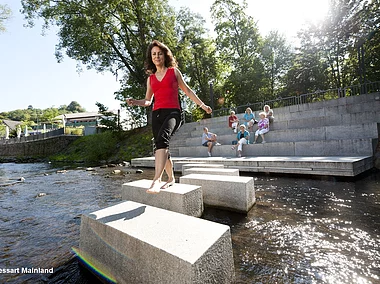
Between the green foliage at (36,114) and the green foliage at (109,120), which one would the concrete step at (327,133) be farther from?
the green foliage at (36,114)

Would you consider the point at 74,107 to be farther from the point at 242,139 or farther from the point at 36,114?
the point at 242,139

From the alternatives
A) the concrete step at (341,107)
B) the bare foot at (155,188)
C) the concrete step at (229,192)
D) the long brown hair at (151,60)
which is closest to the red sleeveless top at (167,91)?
the long brown hair at (151,60)

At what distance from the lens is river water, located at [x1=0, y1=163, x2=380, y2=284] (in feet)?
5.51

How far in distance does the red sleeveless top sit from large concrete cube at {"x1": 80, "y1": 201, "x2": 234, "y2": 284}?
142cm

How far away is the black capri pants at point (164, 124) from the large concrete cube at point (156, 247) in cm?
91

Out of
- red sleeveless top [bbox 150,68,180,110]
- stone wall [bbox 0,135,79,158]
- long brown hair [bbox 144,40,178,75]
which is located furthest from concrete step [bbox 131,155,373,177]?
stone wall [bbox 0,135,79,158]

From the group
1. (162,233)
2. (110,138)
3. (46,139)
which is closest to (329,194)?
(162,233)

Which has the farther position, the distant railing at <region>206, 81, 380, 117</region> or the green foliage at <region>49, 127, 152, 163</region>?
the green foliage at <region>49, 127, 152, 163</region>

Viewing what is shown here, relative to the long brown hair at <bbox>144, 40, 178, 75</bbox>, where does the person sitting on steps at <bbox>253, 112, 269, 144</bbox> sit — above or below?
below

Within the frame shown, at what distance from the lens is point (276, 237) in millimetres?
2238

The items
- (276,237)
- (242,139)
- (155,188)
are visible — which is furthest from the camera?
(242,139)

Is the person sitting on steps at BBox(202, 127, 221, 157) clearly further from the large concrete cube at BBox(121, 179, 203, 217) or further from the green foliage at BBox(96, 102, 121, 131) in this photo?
the green foliage at BBox(96, 102, 121, 131)

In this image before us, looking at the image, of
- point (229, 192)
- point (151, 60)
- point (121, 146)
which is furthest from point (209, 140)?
point (121, 146)

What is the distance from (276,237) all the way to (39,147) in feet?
119
